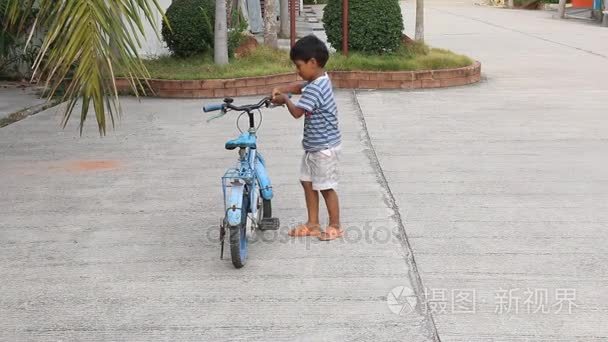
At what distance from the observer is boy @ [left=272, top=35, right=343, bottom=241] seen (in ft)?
16.1

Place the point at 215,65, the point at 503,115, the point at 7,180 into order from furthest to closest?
the point at 215,65 → the point at 503,115 → the point at 7,180

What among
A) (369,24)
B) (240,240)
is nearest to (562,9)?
(369,24)

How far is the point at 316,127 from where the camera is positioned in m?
5.07

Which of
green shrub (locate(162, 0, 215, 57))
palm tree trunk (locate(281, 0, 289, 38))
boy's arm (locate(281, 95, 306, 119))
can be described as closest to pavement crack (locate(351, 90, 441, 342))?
boy's arm (locate(281, 95, 306, 119))

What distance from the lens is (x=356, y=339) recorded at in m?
3.87

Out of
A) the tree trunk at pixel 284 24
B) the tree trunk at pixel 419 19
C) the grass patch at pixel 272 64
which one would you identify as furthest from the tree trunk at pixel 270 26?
the tree trunk at pixel 284 24

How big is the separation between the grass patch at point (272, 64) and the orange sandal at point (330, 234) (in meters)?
6.04

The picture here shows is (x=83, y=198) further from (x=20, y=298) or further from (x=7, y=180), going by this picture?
(x=20, y=298)

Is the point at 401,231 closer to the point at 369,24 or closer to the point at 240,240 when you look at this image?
the point at 240,240

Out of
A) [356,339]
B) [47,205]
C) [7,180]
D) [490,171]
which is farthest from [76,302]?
[490,171]

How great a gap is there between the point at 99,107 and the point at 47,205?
5.53 feet

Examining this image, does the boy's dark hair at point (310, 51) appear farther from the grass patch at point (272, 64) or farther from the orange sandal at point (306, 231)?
the grass patch at point (272, 64)

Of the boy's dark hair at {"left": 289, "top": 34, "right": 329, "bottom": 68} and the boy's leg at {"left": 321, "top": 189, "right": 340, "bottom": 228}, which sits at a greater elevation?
the boy's dark hair at {"left": 289, "top": 34, "right": 329, "bottom": 68}

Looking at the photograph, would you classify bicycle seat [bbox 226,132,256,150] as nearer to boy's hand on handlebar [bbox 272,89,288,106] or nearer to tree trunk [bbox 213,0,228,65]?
boy's hand on handlebar [bbox 272,89,288,106]
